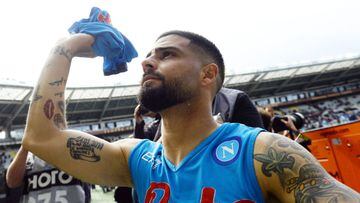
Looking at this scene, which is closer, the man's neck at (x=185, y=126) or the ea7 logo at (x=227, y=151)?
the ea7 logo at (x=227, y=151)

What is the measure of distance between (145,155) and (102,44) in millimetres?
618

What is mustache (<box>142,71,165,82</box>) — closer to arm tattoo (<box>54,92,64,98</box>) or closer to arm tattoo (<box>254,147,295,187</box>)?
arm tattoo (<box>54,92,64,98</box>)

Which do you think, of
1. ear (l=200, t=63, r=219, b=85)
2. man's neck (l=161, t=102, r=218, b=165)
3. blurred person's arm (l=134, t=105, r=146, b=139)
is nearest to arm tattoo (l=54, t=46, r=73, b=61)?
man's neck (l=161, t=102, r=218, b=165)

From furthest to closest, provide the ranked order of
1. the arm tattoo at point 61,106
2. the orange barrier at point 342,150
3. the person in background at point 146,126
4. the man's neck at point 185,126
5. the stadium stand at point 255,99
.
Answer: the stadium stand at point 255,99 → the orange barrier at point 342,150 → the person in background at point 146,126 → the arm tattoo at point 61,106 → the man's neck at point 185,126

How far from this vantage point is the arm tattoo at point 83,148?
139cm

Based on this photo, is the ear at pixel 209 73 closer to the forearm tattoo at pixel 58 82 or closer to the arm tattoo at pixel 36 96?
the forearm tattoo at pixel 58 82

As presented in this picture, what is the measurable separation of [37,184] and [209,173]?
169cm

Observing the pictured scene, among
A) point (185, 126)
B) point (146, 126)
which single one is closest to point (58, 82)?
point (185, 126)

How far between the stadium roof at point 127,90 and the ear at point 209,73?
15462 millimetres

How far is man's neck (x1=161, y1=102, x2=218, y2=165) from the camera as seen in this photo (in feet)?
4.35

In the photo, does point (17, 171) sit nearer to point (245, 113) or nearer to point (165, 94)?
point (165, 94)

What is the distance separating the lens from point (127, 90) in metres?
23.4

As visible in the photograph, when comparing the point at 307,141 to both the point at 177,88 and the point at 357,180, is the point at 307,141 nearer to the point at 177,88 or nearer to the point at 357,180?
the point at 357,180

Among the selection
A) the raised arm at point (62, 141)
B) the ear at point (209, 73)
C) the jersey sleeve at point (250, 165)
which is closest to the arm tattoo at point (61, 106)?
the raised arm at point (62, 141)
